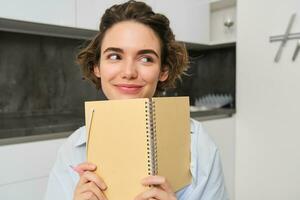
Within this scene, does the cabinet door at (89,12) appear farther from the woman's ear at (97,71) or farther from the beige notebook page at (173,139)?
the beige notebook page at (173,139)

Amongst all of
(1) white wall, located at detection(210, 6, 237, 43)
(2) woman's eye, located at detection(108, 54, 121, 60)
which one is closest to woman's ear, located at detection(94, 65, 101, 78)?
(2) woman's eye, located at detection(108, 54, 121, 60)

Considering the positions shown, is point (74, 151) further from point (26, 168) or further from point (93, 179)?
point (26, 168)

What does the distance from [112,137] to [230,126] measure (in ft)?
4.11

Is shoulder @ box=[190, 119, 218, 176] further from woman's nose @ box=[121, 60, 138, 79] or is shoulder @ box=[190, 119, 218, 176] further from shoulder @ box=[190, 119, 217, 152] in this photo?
woman's nose @ box=[121, 60, 138, 79]

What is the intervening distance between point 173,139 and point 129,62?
0.21 meters

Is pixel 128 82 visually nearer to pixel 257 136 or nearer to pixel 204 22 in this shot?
pixel 257 136

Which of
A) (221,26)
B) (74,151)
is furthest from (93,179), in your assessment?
(221,26)

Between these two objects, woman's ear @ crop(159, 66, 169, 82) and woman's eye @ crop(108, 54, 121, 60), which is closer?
woman's eye @ crop(108, 54, 121, 60)

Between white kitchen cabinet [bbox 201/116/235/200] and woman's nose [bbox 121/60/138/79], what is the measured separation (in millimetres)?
963

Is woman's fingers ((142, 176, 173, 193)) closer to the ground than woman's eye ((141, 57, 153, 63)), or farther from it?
closer to the ground

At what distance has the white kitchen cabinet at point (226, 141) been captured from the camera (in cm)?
155

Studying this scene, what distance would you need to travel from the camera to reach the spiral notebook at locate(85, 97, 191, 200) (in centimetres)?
48

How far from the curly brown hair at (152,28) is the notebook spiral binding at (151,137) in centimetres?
30

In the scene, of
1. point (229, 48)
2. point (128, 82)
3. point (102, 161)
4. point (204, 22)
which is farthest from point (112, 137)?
point (229, 48)
